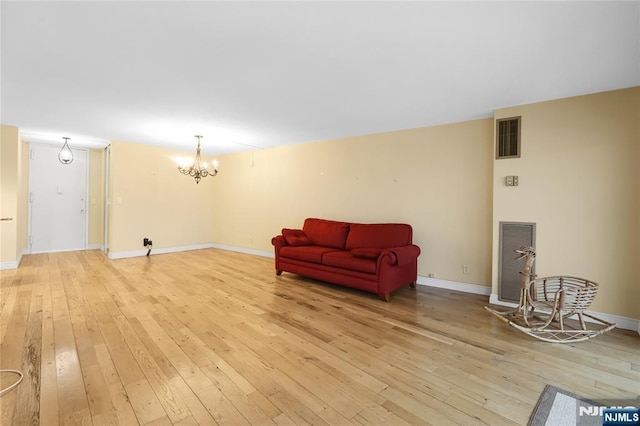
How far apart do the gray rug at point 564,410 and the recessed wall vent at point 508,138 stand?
99.5 inches

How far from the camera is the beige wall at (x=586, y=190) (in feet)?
9.07

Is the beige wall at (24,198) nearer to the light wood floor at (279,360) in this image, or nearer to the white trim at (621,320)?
the light wood floor at (279,360)

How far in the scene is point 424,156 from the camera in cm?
425

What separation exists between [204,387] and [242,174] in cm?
557

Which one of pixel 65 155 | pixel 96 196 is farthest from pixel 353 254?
pixel 65 155

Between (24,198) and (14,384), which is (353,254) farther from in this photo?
(24,198)

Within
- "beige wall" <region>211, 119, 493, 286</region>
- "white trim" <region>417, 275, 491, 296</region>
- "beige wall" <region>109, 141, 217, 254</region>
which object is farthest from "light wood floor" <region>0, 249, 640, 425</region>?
"beige wall" <region>109, 141, 217, 254</region>

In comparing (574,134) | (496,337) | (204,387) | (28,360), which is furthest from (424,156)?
(28,360)

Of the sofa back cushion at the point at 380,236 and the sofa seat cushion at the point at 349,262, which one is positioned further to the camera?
the sofa back cushion at the point at 380,236

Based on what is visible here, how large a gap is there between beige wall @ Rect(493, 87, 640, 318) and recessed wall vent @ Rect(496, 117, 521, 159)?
7 cm

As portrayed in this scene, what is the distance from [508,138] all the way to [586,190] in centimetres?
96

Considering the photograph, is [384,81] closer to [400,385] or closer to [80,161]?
[400,385]

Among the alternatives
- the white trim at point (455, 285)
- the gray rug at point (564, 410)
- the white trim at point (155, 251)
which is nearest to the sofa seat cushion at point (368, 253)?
the white trim at point (455, 285)

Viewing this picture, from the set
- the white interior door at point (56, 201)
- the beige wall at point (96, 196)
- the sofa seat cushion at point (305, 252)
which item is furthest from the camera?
the beige wall at point (96, 196)
